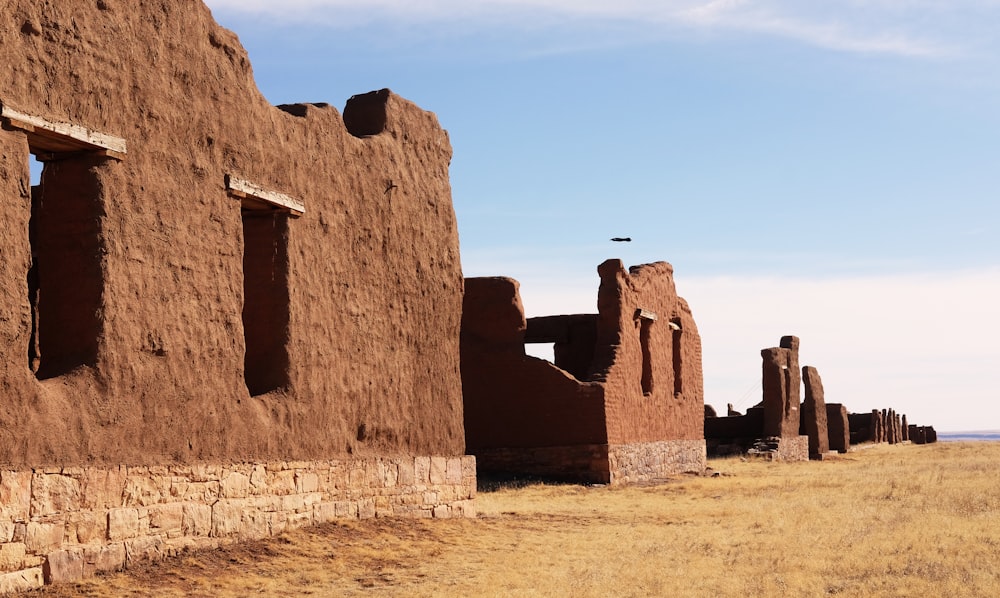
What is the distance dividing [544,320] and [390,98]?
12374mm

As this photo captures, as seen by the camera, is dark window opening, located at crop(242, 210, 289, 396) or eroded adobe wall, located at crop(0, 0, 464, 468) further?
dark window opening, located at crop(242, 210, 289, 396)

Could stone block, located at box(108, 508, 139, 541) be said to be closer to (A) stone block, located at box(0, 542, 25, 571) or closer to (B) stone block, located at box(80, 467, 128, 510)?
(B) stone block, located at box(80, 467, 128, 510)

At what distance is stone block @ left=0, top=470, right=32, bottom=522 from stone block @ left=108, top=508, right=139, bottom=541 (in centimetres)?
81

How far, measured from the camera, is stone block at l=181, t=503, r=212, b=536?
8.77m

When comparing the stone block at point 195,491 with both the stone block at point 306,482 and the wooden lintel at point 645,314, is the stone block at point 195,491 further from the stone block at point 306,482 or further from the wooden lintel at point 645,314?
the wooden lintel at point 645,314

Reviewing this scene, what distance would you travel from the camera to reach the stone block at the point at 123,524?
7.98 m

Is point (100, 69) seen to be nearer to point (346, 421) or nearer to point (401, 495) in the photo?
point (346, 421)

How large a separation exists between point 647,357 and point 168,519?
49.8 feet

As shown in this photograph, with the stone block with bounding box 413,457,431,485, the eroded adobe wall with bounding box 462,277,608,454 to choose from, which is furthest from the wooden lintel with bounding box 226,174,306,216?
the eroded adobe wall with bounding box 462,277,608,454

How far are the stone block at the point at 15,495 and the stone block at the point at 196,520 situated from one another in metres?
1.63

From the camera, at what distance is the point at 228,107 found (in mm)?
9766

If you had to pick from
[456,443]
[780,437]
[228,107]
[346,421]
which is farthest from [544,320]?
[228,107]

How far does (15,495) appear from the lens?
7.16 metres

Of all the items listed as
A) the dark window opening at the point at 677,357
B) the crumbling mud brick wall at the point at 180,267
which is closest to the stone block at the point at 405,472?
the crumbling mud brick wall at the point at 180,267
